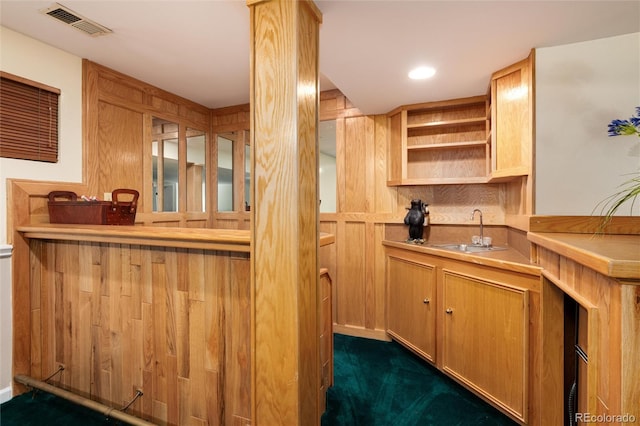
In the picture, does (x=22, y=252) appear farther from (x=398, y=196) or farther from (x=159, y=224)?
(x=398, y=196)

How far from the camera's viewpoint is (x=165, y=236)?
1.49 metres

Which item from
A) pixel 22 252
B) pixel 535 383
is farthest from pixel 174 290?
pixel 535 383

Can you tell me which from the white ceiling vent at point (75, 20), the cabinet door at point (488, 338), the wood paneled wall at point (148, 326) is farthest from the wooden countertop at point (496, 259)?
the white ceiling vent at point (75, 20)

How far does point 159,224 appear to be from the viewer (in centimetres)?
317

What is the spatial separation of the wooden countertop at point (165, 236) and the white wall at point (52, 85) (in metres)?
0.42

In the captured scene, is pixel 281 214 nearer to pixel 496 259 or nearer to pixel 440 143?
pixel 496 259

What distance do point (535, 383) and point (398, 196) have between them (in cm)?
191

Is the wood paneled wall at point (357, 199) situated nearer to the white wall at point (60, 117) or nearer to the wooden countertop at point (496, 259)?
the white wall at point (60, 117)

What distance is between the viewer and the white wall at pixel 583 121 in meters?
1.83

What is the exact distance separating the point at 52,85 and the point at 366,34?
2286mm

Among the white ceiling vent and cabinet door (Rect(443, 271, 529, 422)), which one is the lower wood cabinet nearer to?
cabinet door (Rect(443, 271, 529, 422))

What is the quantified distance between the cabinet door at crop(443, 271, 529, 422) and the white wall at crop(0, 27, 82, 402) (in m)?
3.02

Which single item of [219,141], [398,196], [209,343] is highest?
[219,141]

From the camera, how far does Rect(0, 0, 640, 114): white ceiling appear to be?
5.37ft
